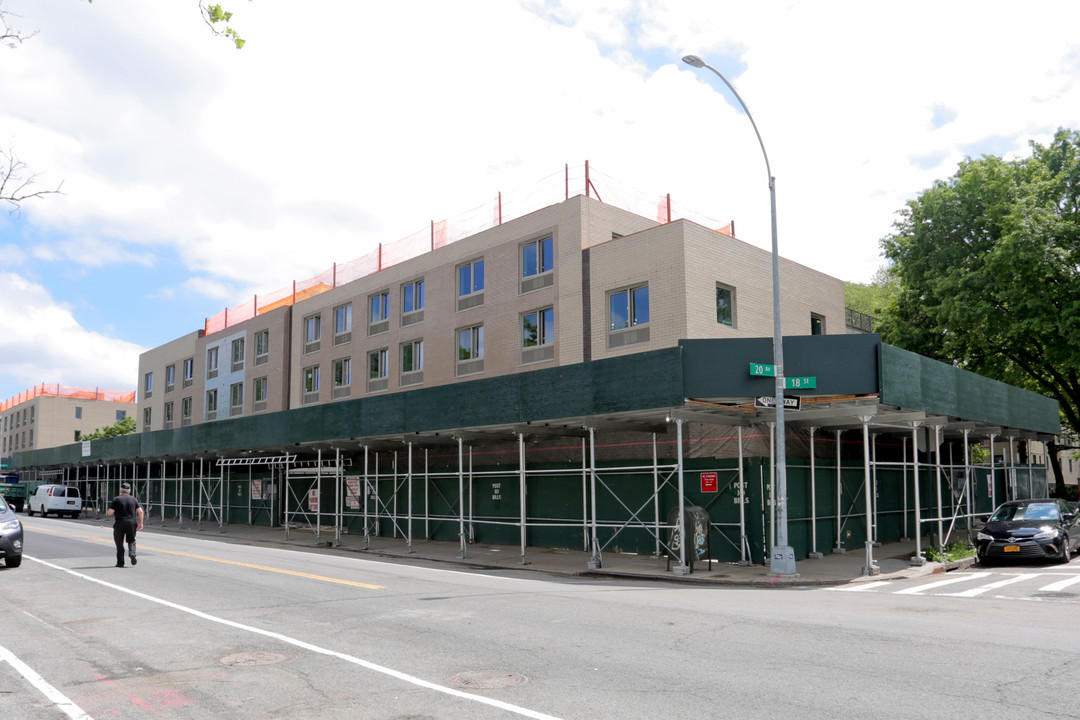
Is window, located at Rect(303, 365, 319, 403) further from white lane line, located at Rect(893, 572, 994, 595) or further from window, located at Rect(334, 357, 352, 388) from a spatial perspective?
white lane line, located at Rect(893, 572, 994, 595)

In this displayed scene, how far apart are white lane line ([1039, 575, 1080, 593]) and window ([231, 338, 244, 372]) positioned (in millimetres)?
39083

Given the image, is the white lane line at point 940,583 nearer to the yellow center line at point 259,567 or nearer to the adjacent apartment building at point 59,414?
the yellow center line at point 259,567

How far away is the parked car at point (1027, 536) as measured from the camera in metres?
19.1

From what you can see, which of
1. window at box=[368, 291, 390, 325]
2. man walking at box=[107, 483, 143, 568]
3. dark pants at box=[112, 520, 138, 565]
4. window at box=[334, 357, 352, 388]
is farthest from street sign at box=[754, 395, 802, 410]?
window at box=[334, 357, 352, 388]

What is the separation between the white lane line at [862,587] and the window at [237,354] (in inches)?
1433

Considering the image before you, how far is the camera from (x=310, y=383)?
1569 inches

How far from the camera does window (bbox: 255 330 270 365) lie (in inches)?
1690

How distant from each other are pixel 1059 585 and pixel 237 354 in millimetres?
40393

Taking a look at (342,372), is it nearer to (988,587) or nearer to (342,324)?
(342,324)

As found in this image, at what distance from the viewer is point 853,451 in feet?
79.6

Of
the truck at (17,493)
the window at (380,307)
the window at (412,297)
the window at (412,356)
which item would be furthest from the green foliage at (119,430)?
the window at (412,356)

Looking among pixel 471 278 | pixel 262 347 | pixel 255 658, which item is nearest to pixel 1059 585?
pixel 255 658

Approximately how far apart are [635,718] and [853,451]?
19.9 meters

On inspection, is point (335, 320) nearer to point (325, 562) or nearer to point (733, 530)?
point (325, 562)
